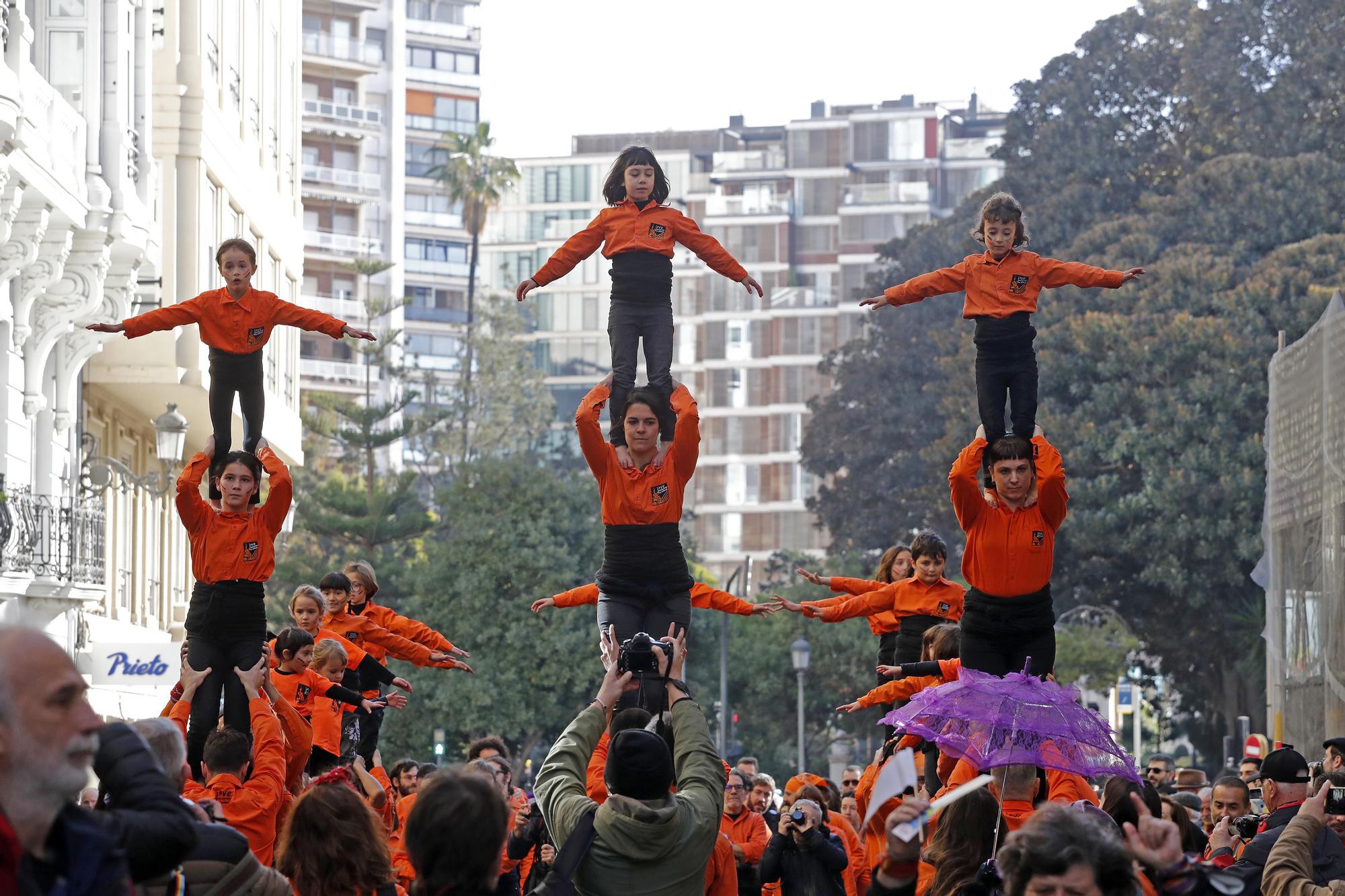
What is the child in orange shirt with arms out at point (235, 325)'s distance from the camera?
539 inches

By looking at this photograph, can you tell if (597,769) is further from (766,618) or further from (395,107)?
(395,107)

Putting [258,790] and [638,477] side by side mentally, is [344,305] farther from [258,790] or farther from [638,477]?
[258,790]

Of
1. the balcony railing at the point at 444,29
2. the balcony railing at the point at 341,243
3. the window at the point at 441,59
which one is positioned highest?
the balcony railing at the point at 444,29

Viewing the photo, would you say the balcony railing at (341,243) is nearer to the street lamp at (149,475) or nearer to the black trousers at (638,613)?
the street lamp at (149,475)

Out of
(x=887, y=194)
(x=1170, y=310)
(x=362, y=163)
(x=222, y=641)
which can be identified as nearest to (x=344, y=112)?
(x=362, y=163)

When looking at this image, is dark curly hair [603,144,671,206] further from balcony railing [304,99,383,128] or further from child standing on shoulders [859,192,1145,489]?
balcony railing [304,99,383,128]

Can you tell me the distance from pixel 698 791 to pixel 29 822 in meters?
3.22

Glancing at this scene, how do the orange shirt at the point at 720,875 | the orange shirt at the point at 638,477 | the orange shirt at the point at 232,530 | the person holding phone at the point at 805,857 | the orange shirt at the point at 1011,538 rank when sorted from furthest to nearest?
the orange shirt at the point at 232,530 → the orange shirt at the point at 638,477 → the orange shirt at the point at 1011,538 → the person holding phone at the point at 805,857 → the orange shirt at the point at 720,875

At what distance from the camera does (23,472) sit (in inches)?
966

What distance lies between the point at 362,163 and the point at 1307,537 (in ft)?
238

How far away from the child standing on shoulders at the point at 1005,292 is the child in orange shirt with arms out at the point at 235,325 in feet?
12.0

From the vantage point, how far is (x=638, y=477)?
41.1 feet

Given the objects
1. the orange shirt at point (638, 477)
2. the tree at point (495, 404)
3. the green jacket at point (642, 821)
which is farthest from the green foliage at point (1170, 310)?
the green jacket at point (642, 821)

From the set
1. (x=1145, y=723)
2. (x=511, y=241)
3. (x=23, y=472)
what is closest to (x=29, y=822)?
(x=23, y=472)
